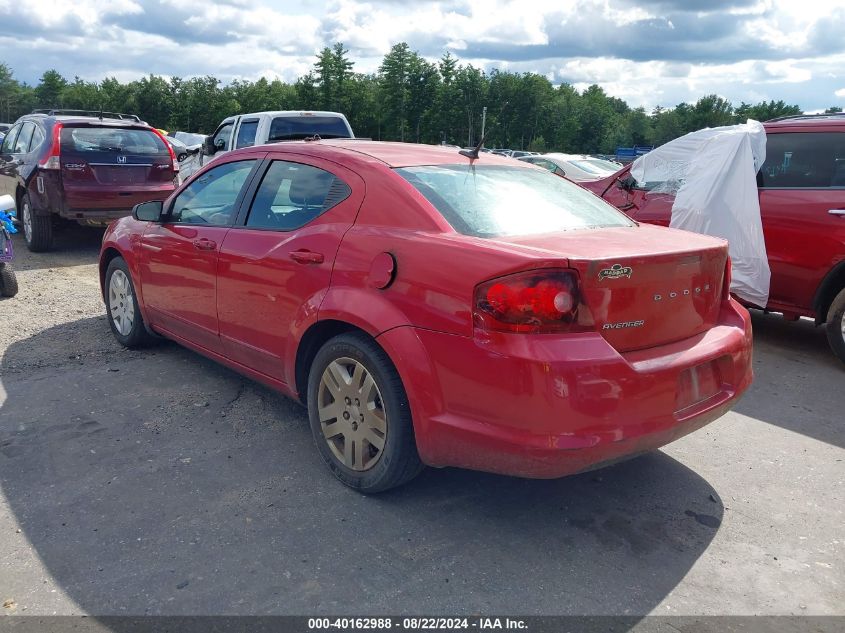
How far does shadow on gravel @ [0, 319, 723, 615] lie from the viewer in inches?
107

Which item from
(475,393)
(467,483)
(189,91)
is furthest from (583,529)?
(189,91)

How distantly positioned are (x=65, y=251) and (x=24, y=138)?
1.87m

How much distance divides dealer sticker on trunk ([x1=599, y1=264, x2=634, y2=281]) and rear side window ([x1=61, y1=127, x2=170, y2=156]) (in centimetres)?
845

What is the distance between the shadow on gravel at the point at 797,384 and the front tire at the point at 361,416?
2.66 m

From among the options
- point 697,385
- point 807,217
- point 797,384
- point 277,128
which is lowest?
point 797,384

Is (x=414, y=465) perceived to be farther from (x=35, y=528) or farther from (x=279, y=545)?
(x=35, y=528)

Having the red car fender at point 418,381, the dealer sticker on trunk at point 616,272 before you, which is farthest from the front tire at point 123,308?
the dealer sticker on trunk at point 616,272

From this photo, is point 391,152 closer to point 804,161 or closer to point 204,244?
point 204,244

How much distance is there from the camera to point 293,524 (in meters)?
3.17

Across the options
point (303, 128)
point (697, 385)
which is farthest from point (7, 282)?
point (697, 385)

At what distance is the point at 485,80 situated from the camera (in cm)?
7150

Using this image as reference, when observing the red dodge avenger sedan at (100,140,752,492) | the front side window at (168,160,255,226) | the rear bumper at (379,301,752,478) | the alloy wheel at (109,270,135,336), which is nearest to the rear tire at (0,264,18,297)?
the alloy wheel at (109,270,135,336)

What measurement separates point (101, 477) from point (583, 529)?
231 cm

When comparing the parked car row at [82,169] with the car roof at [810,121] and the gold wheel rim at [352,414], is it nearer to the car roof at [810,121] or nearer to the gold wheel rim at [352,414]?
the gold wheel rim at [352,414]
